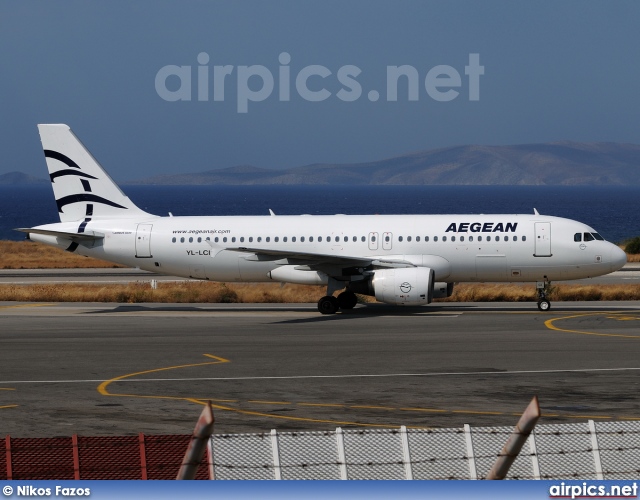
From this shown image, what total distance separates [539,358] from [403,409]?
9.23m

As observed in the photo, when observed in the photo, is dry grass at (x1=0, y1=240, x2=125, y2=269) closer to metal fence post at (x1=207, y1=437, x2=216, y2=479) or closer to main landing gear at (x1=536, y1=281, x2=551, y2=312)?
main landing gear at (x1=536, y1=281, x2=551, y2=312)

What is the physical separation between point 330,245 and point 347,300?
2570 mm

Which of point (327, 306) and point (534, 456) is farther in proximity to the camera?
point (327, 306)

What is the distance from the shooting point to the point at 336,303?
147 ft

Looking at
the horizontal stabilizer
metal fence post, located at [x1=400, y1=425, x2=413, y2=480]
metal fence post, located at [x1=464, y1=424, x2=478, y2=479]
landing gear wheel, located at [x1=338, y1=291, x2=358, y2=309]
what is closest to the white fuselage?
the horizontal stabilizer

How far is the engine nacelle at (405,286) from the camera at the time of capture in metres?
41.6

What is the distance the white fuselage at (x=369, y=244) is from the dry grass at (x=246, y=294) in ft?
19.3

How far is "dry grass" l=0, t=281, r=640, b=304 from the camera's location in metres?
51.6

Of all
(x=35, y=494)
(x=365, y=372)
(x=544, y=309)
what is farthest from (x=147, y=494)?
(x=544, y=309)

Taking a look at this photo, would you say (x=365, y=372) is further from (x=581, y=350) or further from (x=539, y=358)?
(x=581, y=350)

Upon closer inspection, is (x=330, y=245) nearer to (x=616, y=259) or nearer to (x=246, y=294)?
(x=246, y=294)

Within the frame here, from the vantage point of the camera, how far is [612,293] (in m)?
51.5

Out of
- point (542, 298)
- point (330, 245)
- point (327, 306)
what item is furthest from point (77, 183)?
point (542, 298)

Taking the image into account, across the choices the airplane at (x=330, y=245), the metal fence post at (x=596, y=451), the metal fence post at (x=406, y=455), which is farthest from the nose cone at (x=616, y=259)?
the metal fence post at (x=406, y=455)
